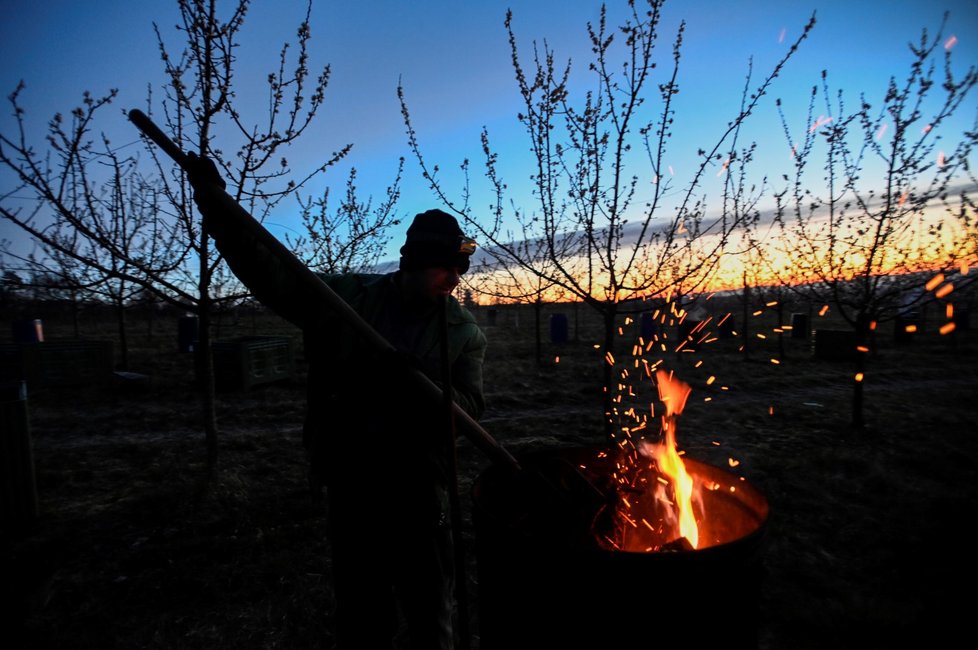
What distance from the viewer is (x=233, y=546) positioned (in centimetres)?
420

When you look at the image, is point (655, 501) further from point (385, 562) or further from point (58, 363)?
point (58, 363)

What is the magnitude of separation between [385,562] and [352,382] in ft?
3.33

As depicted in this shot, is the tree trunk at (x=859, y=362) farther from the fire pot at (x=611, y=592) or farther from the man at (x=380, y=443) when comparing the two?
the man at (x=380, y=443)

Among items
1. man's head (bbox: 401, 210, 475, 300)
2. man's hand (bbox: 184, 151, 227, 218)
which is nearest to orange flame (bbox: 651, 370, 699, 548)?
man's head (bbox: 401, 210, 475, 300)

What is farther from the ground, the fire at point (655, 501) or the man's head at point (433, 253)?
Result: the man's head at point (433, 253)

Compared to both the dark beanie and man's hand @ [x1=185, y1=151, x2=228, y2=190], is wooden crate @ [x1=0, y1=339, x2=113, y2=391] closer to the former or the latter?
man's hand @ [x1=185, y1=151, x2=228, y2=190]

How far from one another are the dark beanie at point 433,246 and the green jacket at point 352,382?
349mm

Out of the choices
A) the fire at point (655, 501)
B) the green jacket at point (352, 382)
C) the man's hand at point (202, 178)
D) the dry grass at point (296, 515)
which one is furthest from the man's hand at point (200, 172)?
the dry grass at point (296, 515)

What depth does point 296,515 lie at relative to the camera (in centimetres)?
486

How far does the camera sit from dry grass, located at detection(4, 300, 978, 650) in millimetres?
3287

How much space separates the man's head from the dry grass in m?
2.83

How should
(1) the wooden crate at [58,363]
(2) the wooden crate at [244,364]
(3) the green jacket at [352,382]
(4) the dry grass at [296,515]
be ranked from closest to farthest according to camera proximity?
(3) the green jacket at [352,382] → (4) the dry grass at [296,515] → (2) the wooden crate at [244,364] → (1) the wooden crate at [58,363]

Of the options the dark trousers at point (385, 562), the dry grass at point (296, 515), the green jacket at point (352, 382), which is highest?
the green jacket at point (352, 382)

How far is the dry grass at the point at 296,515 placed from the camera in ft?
10.8
